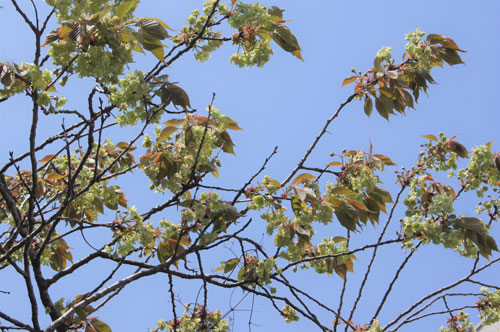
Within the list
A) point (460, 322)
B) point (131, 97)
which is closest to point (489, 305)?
point (460, 322)

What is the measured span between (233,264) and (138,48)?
1.49 meters

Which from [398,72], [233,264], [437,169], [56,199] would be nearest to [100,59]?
[56,199]

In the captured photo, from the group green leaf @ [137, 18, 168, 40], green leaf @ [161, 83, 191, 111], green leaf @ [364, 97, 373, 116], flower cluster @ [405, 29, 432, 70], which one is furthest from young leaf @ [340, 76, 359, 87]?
green leaf @ [137, 18, 168, 40]

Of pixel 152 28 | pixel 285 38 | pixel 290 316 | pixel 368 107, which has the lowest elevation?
pixel 290 316

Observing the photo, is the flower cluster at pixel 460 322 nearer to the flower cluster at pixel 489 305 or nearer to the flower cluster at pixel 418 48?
the flower cluster at pixel 489 305

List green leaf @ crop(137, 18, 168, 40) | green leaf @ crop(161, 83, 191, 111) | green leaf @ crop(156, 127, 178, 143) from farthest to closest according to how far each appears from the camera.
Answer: green leaf @ crop(156, 127, 178, 143) < green leaf @ crop(161, 83, 191, 111) < green leaf @ crop(137, 18, 168, 40)

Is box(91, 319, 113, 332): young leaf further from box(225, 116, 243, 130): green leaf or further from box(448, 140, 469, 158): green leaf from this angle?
box(448, 140, 469, 158): green leaf

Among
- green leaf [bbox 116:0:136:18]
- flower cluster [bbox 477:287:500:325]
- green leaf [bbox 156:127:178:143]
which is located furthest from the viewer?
flower cluster [bbox 477:287:500:325]

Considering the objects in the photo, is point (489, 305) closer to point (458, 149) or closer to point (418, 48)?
point (458, 149)

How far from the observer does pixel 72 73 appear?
2.46 meters

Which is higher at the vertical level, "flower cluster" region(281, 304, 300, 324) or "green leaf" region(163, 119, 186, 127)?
"green leaf" region(163, 119, 186, 127)

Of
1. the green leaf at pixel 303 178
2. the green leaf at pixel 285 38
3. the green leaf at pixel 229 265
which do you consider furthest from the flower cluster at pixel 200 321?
the green leaf at pixel 285 38

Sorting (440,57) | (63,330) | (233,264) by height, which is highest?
(440,57)

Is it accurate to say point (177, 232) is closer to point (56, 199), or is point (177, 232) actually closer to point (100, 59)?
point (56, 199)
